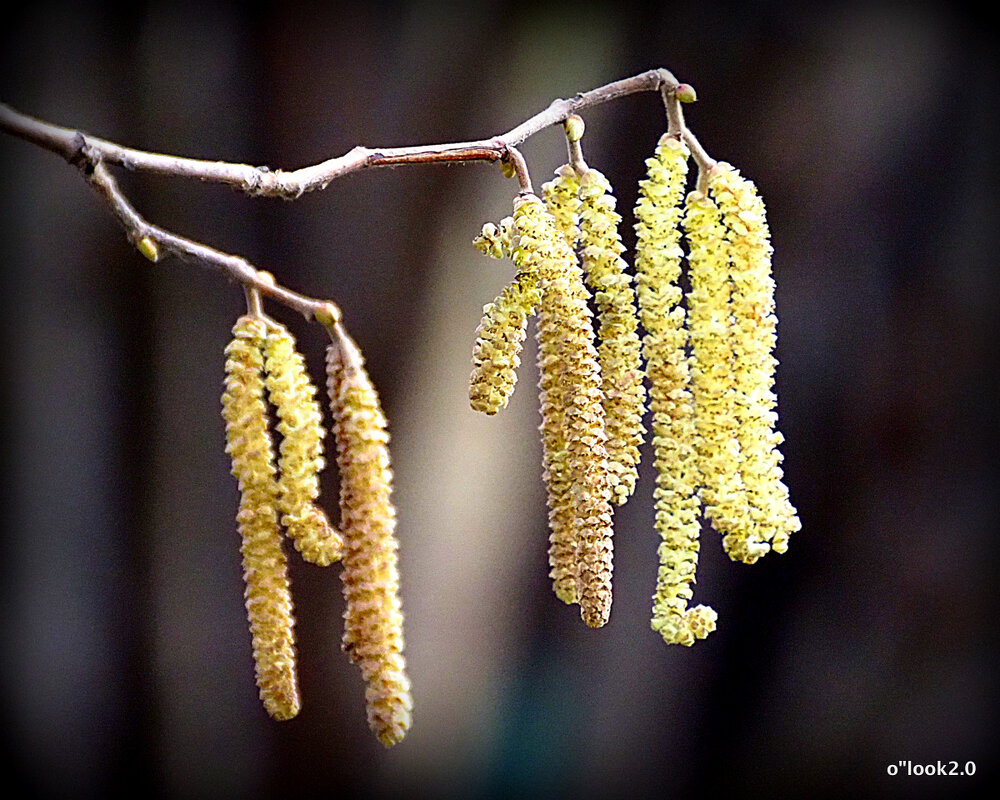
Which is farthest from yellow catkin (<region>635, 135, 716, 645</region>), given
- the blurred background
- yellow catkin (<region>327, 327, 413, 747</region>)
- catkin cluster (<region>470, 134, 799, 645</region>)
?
the blurred background

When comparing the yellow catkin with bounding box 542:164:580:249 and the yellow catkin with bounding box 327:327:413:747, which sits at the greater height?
the yellow catkin with bounding box 542:164:580:249

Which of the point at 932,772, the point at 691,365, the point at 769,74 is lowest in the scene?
the point at 932,772

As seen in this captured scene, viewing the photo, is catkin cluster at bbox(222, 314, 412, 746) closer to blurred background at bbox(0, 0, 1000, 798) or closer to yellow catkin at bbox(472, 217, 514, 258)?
yellow catkin at bbox(472, 217, 514, 258)

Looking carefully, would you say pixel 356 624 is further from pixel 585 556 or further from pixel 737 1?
pixel 737 1

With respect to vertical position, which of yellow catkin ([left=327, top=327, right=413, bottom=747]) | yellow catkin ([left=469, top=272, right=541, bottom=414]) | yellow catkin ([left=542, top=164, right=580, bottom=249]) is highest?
yellow catkin ([left=542, top=164, right=580, bottom=249])

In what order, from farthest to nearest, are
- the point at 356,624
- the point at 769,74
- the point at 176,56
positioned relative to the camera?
the point at 769,74 → the point at 176,56 → the point at 356,624

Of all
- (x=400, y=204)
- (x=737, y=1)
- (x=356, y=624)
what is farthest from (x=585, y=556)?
(x=737, y=1)

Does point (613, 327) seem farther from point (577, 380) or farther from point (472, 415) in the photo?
point (472, 415)
